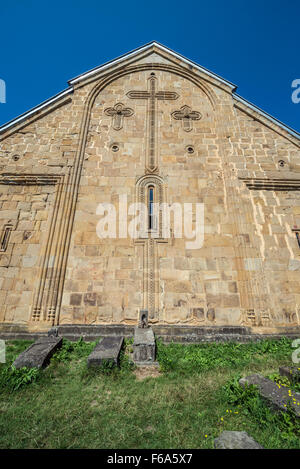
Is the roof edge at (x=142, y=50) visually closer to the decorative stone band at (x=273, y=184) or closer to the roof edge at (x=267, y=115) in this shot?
the roof edge at (x=267, y=115)

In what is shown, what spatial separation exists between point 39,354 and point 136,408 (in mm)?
2667

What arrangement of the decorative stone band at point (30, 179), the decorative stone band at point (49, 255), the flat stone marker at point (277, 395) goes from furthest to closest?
1. the decorative stone band at point (30, 179)
2. the decorative stone band at point (49, 255)
3. the flat stone marker at point (277, 395)

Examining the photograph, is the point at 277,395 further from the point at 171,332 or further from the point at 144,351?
the point at 171,332

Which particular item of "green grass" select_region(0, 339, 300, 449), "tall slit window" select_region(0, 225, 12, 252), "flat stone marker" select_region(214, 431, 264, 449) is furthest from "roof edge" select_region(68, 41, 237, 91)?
"flat stone marker" select_region(214, 431, 264, 449)

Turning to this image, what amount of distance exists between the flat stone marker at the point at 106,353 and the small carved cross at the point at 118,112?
8.65 m

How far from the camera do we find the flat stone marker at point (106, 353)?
449 cm

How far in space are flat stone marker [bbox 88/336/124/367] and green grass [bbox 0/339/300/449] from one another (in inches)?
6.9

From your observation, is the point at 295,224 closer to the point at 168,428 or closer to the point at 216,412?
the point at 216,412

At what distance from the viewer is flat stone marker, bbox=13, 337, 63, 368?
4379 millimetres

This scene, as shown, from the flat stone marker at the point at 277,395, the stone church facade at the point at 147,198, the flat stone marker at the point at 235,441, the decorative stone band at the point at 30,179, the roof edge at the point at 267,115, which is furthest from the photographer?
the roof edge at the point at 267,115

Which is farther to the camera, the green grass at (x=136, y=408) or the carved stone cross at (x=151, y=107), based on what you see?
the carved stone cross at (x=151, y=107)

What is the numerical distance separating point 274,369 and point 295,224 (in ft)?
18.0

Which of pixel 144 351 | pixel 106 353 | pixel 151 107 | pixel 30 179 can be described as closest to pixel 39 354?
pixel 106 353

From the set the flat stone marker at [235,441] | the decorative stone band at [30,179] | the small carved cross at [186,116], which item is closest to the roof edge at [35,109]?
the decorative stone band at [30,179]
